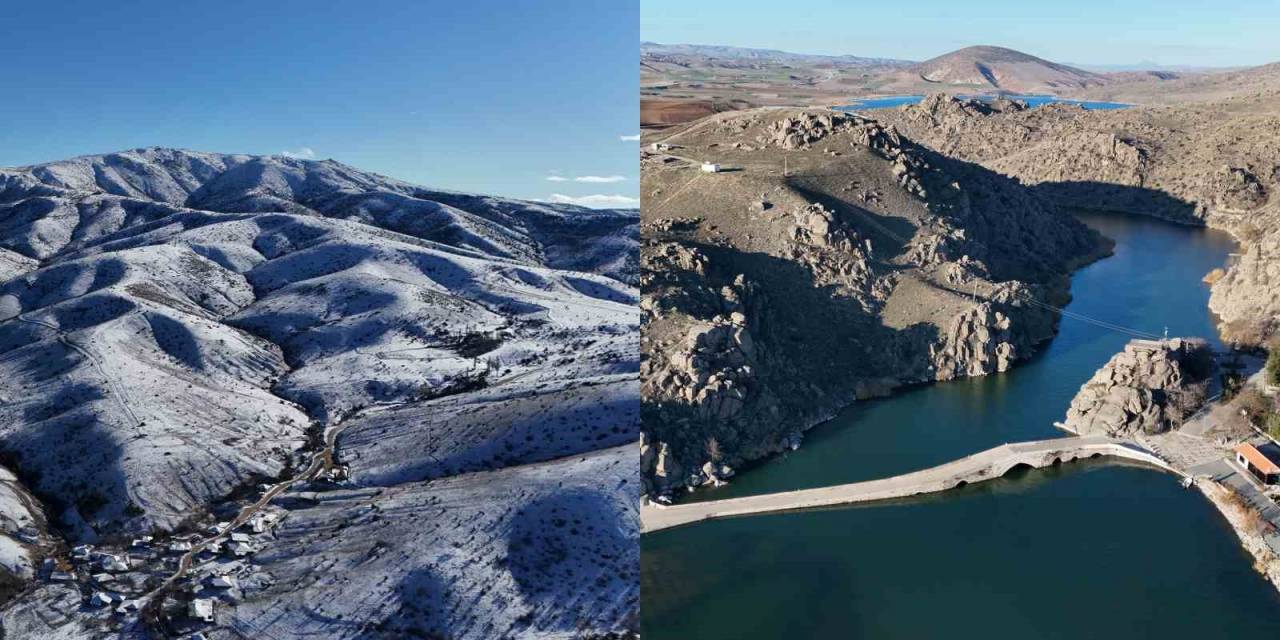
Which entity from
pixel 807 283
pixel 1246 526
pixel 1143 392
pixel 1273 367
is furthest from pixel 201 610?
pixel 1273 367

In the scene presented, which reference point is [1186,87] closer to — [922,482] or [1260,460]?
→ [1260,460]

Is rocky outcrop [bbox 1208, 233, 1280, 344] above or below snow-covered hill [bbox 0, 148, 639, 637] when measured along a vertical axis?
above

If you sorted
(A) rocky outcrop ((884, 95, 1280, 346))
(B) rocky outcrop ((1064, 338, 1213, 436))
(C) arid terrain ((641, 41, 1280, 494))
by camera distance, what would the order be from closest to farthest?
(C) arid terrain ((641, 41, 1280, 494))
(B) rocky outcrop ((1064, 338, 1213, 436))
(A) rocky outcrop ((884, 95, 1280, 346))

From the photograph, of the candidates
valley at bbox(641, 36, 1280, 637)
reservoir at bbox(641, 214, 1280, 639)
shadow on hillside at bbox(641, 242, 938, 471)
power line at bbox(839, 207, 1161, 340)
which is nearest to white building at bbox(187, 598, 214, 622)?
reservoir at bbox(641, 214, 1280, 639)

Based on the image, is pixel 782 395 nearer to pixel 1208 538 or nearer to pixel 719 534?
pixel 719 534

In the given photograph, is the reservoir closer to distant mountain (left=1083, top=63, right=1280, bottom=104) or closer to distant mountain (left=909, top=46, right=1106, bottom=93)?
distant mountain (left=1083, top=63, right=1280, bottom=104)

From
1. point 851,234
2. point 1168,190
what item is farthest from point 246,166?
point 1168,190
